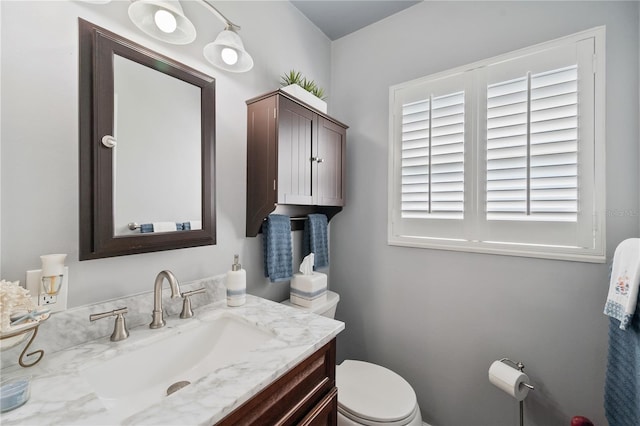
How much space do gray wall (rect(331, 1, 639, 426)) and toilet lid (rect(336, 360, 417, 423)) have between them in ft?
Result: 1.24

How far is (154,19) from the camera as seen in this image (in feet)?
2.98

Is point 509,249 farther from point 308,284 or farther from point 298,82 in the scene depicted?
point 298,82

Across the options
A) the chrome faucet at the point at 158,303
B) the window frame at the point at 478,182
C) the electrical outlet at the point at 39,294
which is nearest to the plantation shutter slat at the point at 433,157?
the window frame at the point at 478,182

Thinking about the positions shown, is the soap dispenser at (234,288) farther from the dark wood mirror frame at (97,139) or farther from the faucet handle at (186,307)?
the dark wood mirror frame at (97,139)

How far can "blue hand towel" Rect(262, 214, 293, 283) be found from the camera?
4.48 ft

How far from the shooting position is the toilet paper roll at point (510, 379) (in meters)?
1.18

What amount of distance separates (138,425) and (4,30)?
3.45 feet

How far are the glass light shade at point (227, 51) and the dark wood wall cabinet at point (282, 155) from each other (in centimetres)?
18

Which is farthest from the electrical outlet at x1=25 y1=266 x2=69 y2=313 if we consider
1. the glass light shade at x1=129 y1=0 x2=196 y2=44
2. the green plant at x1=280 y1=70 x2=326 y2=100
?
the green plant at x1=280 y1=70 x2=326 y2=100

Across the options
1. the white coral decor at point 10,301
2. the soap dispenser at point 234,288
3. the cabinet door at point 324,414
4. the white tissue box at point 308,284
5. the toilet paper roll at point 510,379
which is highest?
the white coral decor at point 10,301

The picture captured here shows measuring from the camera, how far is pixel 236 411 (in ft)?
1.96

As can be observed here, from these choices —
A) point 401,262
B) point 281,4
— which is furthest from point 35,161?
point 401,262

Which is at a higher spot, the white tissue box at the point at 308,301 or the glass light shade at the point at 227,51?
the glass light shade at the point at 227,51

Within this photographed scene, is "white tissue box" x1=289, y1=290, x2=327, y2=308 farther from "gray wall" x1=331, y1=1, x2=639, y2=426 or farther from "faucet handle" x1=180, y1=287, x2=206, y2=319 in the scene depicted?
"faucet handle" x1=180, y1=287, x2=206, y2=319
